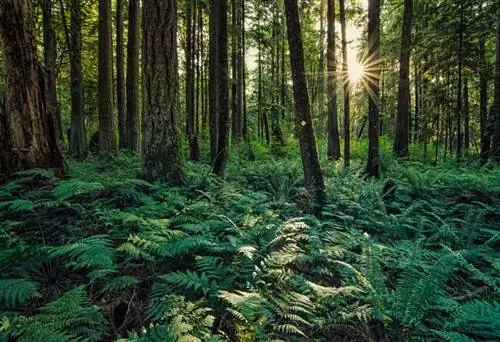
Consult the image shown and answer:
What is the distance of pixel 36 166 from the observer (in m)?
4.79

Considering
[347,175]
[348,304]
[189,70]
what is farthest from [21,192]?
[189,70]

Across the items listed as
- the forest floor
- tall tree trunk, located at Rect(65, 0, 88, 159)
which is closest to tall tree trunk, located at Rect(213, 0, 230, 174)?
the forest floor

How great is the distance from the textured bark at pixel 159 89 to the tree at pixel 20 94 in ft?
5.25

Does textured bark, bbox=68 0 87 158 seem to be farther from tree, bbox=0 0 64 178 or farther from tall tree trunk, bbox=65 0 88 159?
tree, bbox=0 0 64 178

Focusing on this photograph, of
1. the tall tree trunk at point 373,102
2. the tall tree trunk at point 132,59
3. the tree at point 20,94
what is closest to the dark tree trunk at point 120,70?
the tall tree trunk at point 132,59

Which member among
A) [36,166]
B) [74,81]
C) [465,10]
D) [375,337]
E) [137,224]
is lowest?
[375,337]

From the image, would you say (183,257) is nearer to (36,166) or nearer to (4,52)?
(36,166)

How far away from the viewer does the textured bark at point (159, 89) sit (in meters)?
5.10

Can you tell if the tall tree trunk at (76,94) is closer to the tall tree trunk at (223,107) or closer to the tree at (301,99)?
the tall tree trunk at (223,107)

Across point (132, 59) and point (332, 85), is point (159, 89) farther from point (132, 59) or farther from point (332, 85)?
point (332, 85)

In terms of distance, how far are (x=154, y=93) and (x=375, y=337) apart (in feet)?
15.0

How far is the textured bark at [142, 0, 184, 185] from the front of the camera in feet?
16.7

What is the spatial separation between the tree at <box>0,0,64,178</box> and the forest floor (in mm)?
474

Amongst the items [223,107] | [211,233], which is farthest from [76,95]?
[211,233]
